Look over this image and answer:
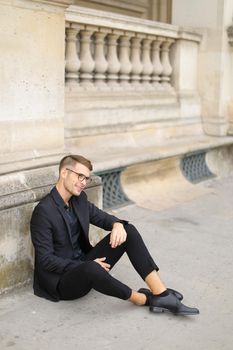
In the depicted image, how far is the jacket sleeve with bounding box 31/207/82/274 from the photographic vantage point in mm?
3258

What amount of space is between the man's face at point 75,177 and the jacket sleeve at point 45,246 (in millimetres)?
216

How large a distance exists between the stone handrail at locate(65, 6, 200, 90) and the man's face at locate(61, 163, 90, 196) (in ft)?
7.93

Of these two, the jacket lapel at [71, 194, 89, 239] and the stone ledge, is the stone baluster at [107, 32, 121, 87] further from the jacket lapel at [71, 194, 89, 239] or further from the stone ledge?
the jacket lapel at [71, 194, 89, 239]

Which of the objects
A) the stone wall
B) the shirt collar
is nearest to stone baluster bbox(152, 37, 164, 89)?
the stone wall

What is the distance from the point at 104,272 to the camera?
3160 mm

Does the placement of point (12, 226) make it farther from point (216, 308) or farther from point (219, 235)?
point (219, 235)

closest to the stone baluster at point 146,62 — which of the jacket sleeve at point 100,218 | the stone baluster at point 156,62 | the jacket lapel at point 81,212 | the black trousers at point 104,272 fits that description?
the stone baluster at point 156,62

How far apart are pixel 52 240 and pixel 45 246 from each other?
86 millimetres

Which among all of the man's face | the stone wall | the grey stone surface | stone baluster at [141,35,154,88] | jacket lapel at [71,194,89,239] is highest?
the stone wall

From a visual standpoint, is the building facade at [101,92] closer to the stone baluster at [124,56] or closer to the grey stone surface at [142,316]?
the stone baluster at [124,56]

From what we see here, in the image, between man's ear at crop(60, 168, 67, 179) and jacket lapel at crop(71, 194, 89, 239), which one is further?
jacket lapel at crop(71, 194, 89, 239)

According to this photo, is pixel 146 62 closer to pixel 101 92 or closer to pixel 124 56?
pixel 124 56

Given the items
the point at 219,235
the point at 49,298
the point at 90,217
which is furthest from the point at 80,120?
→ the point at 49,298

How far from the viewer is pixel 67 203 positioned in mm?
3506
